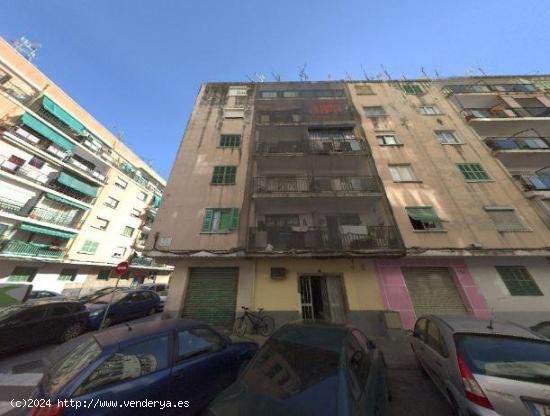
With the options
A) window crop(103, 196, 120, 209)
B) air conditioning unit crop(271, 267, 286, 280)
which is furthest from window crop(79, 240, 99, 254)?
air conditioning unit crop(271, 267, 286, 280)

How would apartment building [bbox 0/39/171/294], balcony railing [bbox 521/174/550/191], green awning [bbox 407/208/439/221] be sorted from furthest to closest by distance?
apartment building [bbox 0/39/171/294]
balcony railing [bbox 521/174/550/191]
green awning [bbox 407/208/439/221]

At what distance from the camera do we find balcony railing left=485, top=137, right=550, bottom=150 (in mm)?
13930

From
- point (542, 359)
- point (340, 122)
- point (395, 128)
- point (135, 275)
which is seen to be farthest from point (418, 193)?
point (135, 275)

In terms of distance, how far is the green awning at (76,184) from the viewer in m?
20.7

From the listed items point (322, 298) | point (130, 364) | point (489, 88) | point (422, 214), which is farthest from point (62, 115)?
point (489, 88)

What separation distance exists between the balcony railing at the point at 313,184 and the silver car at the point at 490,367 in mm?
8080

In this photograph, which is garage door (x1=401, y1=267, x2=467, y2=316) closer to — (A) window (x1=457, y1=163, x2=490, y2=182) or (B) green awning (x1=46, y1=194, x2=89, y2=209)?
(A) window (x1=457, y1=163, x2=490, y2=182)

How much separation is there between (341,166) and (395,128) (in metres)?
5.70

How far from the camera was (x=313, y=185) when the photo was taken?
11.6 metres

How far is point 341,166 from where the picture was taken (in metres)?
13.7

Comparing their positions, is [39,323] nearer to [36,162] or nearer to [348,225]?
[348,225]

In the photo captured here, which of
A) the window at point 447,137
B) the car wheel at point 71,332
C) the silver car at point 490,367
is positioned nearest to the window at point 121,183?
the car wheel at point 71,332

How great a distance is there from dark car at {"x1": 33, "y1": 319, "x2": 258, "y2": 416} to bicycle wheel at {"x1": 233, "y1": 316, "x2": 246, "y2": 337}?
17.0ft

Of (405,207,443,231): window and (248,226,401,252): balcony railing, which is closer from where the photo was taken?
(248,226,401,252): balcony railing
